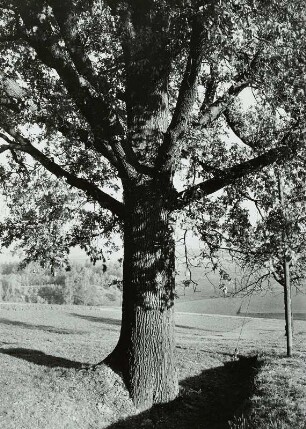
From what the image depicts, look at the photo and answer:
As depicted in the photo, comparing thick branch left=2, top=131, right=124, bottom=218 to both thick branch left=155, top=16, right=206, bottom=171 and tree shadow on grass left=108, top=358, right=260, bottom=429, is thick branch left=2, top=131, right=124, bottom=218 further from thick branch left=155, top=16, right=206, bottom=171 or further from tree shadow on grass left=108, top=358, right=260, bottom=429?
tree shadow on grass left=108, top=358, right=260, bottom=429

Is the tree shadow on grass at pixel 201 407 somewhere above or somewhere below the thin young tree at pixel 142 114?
below

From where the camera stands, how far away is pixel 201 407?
8.63 metres

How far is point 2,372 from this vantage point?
28.5 ft

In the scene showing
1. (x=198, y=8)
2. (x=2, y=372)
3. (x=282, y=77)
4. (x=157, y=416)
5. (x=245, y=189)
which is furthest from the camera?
(x=245, y=189)

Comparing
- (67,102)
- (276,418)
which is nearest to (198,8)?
(67,102)

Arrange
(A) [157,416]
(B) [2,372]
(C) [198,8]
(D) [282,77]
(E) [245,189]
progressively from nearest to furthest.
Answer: (C) [198,8], (D) [282,77], (A) [157,416], (B) [2,372], (E) [245,189]

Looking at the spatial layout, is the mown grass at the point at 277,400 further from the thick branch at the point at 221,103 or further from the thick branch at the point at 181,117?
the thick branch at the point at 221,103

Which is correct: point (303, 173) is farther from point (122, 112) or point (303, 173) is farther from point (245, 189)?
point (122, 112)

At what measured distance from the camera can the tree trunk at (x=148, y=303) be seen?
26.5 feet

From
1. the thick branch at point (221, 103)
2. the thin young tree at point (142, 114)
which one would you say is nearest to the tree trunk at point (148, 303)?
the thin young tree at point (142, 114)

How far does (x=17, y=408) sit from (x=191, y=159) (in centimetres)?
608

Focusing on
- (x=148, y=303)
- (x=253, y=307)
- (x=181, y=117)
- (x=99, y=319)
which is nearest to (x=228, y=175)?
(x=181, y=117)

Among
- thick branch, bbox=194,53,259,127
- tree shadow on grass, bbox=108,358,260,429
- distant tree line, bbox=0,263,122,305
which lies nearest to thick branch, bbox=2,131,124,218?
thick branch, bbox=194,53,259,127

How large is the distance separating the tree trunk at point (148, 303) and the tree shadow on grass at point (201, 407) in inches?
12.9
